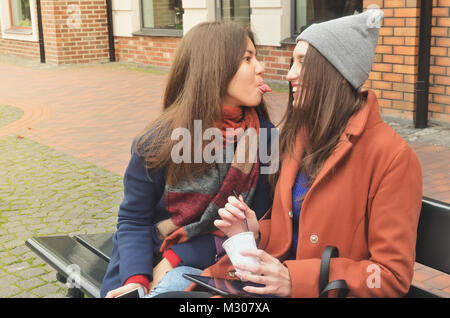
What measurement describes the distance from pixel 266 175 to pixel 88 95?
28.3 feet

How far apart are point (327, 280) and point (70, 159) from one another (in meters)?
5.21

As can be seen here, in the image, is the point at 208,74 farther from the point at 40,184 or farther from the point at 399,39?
the point at 399,39

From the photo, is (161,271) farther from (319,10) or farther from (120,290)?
(319,10)

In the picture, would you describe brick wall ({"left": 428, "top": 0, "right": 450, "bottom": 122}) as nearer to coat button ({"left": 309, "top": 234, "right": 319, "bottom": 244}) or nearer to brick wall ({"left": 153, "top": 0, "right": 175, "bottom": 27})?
coat button ({"left": 309, "top": 234, "right": 319, "bottom": 244})

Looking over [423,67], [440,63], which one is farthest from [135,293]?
[440,63]

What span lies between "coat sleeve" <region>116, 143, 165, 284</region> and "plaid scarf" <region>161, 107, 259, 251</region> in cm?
6

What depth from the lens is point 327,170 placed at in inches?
79.2

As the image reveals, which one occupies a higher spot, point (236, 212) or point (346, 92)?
point (346, 92)

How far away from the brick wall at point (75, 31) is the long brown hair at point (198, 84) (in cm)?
1266

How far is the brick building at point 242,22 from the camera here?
6.80 meters

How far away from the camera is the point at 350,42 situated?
209cm

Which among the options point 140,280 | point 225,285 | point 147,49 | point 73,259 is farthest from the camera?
point 147,49

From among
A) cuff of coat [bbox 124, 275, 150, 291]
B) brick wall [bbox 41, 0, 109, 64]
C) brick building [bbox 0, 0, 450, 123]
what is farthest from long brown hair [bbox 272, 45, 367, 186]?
brick wall [bbox 41, 0, 109, 64]
